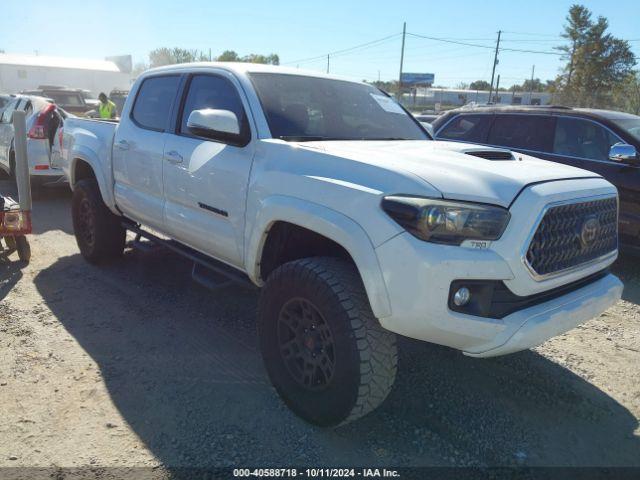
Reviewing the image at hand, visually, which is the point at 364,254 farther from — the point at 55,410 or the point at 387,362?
the point at 55,410

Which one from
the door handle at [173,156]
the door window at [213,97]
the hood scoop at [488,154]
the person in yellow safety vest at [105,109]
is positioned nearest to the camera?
the hood scoop at [488,154]

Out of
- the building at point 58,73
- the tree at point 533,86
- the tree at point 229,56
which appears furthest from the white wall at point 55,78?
the tree at point 533,86

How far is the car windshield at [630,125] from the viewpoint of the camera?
5.64 meters

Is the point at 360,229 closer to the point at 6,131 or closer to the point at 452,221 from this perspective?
the point at 452,221

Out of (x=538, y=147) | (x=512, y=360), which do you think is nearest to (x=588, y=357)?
(x=512, y=360)

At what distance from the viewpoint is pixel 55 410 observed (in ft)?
9.38

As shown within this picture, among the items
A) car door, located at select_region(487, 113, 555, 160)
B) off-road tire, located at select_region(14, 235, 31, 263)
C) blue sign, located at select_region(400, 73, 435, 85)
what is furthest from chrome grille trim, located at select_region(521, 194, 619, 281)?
blue sign, located at select_region(400, 73, 435, 85)

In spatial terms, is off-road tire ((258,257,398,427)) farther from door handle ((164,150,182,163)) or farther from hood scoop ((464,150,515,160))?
door handle ((164,150,182,163))

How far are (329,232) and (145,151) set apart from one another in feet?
7.49

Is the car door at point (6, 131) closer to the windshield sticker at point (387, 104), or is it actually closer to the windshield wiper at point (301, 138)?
the windshield sticker at point (387, 104)

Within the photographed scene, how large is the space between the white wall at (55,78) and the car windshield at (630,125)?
141ft

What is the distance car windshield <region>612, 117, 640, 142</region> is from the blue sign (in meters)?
61.6

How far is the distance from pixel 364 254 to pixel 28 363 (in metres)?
2.45

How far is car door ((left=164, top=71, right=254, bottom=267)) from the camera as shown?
10.4 ft
